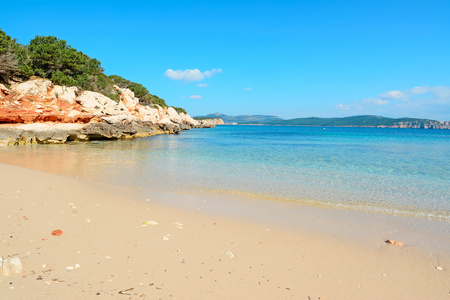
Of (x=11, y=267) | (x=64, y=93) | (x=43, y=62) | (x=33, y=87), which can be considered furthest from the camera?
(x=43, y=62)

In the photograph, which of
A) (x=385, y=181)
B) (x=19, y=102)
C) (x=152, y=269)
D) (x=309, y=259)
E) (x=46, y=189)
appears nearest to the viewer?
(x=152, y=269)

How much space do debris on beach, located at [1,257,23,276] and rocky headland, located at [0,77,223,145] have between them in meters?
23.8

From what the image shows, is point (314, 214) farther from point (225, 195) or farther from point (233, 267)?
point (233, 267)

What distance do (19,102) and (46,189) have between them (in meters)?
23.5

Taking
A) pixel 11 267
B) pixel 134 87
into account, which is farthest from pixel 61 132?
pixel 134 87

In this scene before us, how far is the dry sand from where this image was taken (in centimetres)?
303

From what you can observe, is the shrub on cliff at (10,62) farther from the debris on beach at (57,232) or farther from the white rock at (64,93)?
the debris on beach at (57,232)

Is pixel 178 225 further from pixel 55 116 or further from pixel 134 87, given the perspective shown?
pixel 134 87

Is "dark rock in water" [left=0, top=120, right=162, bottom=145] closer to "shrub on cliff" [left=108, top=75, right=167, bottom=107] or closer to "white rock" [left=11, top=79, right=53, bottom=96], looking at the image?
"white rock" [left=11, top=79, right=53, bottom=96]

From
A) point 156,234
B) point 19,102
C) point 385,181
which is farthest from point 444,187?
point 19,102

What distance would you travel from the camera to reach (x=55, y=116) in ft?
86.9

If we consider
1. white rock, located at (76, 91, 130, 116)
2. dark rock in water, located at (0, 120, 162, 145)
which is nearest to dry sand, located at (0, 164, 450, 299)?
dark rock in water, located at (0, 120, 162, 145)

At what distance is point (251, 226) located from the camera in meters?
5.50

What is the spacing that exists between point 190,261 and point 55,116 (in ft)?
93.4
